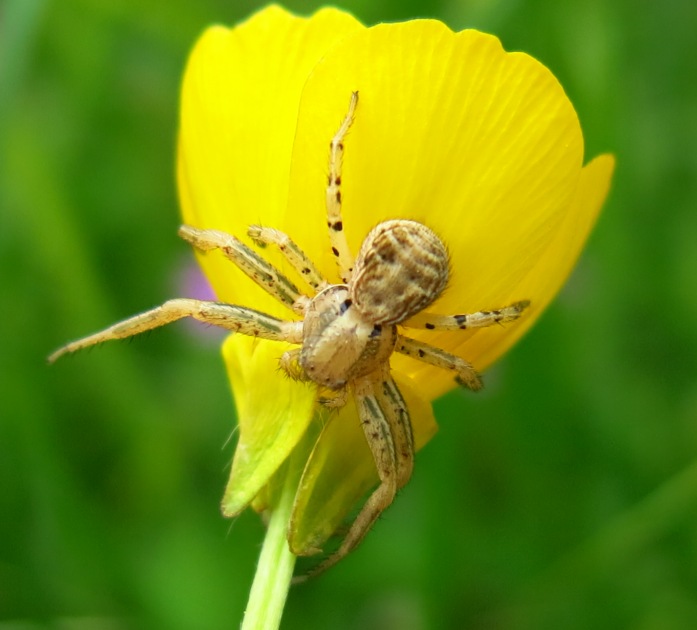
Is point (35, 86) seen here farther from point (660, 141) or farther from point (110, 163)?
point (660, 141)

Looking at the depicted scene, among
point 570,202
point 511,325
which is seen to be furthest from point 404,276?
point 570,202

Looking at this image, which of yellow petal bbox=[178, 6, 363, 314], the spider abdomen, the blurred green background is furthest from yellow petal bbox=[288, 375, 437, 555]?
the blurred green background

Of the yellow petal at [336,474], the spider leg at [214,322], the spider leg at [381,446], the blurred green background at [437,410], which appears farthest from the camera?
the blurred green background at [437,410]

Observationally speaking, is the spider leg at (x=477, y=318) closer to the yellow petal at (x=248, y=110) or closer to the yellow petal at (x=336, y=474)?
the yellow petal at (x=336, y=474)

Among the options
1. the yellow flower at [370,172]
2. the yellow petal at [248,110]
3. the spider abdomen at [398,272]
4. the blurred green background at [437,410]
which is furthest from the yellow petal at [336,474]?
the blurred green background at [437,410]

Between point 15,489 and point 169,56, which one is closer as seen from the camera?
point 15,489

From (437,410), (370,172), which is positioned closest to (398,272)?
(370,172)
